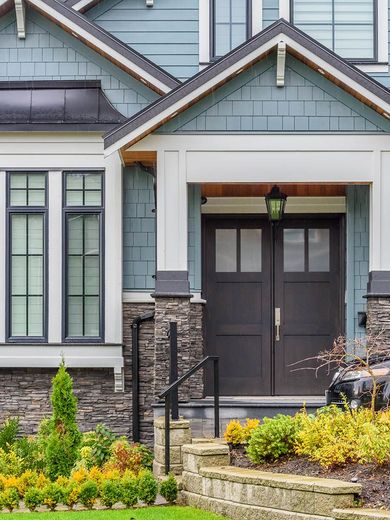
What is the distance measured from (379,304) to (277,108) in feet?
9.38

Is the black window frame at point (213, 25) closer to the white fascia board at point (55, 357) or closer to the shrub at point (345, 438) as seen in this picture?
the white fascia board at point (55, 357)

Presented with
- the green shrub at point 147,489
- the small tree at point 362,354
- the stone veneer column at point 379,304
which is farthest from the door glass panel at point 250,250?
the green shrub at point 147,489

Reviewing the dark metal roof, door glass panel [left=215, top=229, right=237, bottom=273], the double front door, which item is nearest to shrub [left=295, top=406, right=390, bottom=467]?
the double front door

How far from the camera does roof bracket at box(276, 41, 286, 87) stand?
14419 millimetres

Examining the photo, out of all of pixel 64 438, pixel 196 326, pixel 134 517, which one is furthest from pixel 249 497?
pixel 196 326

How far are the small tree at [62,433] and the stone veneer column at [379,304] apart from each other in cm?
393

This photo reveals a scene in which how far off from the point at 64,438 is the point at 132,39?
665 cm

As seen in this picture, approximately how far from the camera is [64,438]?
44.4ft

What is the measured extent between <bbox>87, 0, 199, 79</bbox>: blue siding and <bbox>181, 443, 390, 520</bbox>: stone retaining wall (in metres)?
6.97

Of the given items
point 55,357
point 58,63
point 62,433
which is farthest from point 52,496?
point 58,63

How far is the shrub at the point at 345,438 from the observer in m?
Result: 10.3

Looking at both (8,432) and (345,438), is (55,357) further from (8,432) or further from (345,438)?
(345,438)

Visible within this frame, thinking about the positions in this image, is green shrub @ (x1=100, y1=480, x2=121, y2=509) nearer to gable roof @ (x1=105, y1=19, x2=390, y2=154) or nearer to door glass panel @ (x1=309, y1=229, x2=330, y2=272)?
gable roof @ (x1=105, y1=19, x2=390, y2=154)

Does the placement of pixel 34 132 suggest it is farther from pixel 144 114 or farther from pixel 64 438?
pixel 64 438
